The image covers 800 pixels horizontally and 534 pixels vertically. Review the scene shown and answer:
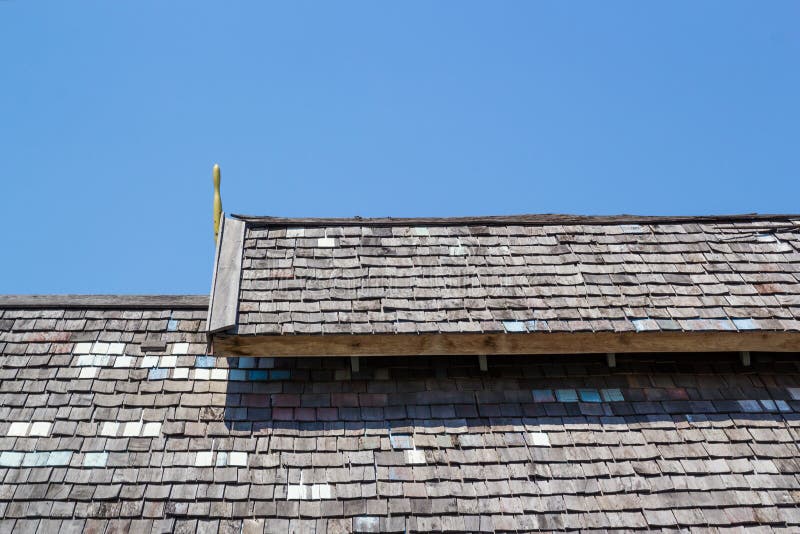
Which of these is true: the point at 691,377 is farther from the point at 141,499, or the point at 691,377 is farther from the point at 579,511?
the point at 141,499

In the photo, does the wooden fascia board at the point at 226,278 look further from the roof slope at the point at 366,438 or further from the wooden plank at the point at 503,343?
the roof slope at the point at 366,438

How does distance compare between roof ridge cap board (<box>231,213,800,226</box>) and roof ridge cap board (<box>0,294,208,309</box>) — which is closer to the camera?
roof ridge cap board (<box>0,294,208,309</box>)

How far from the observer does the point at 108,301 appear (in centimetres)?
638

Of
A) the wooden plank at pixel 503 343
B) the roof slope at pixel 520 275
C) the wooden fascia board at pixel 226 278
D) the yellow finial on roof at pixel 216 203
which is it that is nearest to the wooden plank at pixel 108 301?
the wooden fascia board at pixel 226 278

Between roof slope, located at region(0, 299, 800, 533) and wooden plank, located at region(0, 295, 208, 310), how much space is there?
0.15 ft

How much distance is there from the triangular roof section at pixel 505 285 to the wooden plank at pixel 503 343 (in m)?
0.01

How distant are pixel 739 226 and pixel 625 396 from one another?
101 inches

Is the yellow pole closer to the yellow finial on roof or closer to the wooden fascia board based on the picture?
the yellow finial on roof

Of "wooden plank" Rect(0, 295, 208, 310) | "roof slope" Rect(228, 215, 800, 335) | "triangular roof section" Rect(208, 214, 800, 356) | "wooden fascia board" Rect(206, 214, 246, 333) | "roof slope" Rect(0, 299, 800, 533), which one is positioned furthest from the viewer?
"wooden plank" Rect(0, 295, 208, 310)

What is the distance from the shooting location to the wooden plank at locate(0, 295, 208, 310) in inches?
249

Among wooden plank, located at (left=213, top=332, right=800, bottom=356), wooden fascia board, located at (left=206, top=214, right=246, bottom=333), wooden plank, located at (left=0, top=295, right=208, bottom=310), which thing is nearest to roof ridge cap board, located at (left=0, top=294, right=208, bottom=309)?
wooden plank, located at (left=0, top=295, right=208, bottom=310)

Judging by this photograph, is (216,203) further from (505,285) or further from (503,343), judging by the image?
(503,343)

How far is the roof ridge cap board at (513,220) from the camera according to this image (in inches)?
265

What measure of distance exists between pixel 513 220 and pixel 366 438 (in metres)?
2.78
